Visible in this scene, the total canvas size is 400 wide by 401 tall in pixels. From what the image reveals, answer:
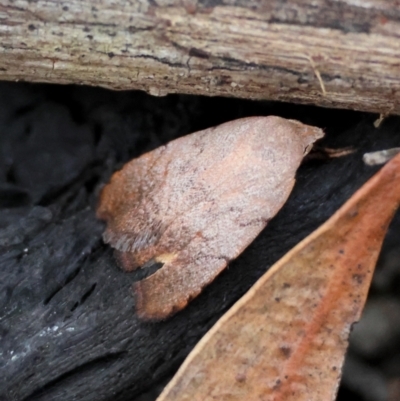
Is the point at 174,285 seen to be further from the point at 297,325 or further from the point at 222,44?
the point at 222,44

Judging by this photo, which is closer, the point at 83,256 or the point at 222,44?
the point at 222,44

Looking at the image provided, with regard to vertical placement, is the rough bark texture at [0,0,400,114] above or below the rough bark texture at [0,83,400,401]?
above

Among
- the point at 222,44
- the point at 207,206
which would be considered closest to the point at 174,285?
the point at 207,206

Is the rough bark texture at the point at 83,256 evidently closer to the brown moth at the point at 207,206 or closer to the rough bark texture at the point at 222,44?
the brown moth at the point at 207,206

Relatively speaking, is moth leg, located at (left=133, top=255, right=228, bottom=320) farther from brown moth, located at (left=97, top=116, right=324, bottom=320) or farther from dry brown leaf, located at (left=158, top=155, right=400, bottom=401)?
dry brown leaf, located at (left=158, top=155, right=400, bottom=401)

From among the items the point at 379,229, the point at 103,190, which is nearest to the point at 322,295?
the point at 379,229

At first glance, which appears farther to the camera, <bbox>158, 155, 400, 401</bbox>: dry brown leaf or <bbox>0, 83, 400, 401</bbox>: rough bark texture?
<bbox>0, 83, 400, 401</bbox>: rough bark texture

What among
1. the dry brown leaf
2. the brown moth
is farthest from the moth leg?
the dry brown leaf
